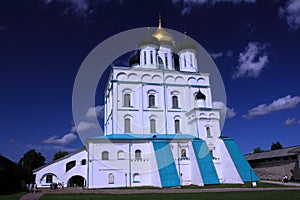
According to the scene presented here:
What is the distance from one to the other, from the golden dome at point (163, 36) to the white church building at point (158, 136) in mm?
82

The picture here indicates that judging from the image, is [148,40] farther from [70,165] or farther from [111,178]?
[111,178]

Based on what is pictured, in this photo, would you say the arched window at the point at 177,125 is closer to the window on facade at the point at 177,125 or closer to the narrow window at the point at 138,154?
the window on facade at the point at 177,125

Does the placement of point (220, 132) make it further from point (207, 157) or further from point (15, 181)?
point (15, 181)

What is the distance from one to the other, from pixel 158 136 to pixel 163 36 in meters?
13.1

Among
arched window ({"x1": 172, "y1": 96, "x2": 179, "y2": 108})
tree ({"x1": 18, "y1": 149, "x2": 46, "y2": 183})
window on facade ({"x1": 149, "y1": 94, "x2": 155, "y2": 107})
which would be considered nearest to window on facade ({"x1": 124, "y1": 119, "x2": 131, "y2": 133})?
window on facade ({"x1": 149, "y1": 94, "x2": 155, "y2": 107})

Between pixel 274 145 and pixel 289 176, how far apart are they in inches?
954

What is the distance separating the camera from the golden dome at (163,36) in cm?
3212

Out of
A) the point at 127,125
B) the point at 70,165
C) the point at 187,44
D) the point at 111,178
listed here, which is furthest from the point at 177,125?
the point at 70,165

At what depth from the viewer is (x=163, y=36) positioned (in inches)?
1272

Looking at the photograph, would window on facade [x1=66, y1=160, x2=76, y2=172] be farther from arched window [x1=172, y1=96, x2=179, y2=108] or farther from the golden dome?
the golden dome

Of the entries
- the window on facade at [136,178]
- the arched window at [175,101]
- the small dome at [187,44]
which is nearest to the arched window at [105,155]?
the window on facade at [136,178]

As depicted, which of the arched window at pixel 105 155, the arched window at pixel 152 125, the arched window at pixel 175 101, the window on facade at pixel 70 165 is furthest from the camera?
the arched window at pixel 175 101

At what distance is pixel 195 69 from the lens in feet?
104

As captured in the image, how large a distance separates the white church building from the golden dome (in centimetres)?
8
